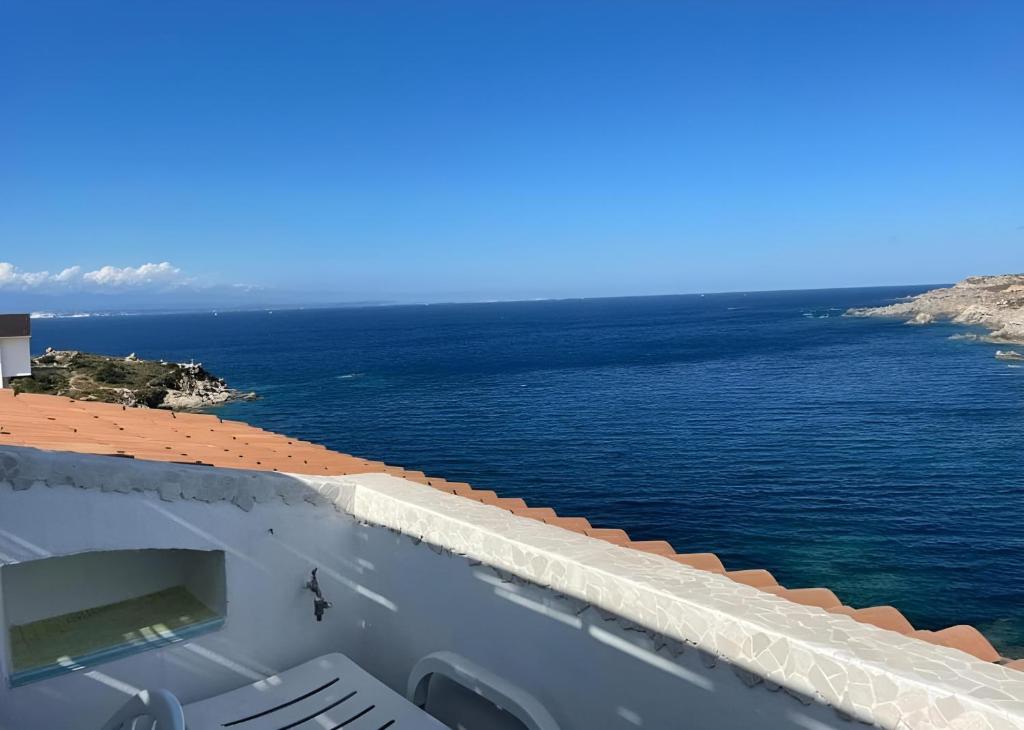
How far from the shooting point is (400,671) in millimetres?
5738

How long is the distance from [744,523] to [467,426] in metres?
24.2

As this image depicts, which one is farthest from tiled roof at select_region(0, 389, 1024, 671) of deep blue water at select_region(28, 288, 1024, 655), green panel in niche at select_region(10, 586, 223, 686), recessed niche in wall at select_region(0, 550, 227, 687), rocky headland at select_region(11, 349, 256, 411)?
rocky headland at select_region(11, 349, 256, 411)

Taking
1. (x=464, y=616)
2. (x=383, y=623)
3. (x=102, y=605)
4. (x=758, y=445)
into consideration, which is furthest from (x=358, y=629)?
(x=758, y=445)

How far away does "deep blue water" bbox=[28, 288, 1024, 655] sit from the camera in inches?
909

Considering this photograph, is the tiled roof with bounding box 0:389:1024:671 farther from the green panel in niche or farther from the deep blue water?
the deep blue water

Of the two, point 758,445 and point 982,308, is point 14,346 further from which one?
point 982,308

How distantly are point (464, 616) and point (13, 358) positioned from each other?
9.96m

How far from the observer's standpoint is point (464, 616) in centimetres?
504

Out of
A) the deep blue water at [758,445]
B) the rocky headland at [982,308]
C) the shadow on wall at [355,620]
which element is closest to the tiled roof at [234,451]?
the shadow on wall at [355,620]

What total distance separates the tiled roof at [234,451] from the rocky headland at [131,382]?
42.4 metres

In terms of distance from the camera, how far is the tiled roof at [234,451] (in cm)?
447

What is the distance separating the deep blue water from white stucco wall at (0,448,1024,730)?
1886cm

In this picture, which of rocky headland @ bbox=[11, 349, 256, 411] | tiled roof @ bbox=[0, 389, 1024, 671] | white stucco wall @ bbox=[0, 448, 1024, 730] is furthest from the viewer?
rocky headland @ bbox=[11, 349, 256, 411]

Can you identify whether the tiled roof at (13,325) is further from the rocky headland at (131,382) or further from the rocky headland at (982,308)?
the rocky headland at (982,308)
